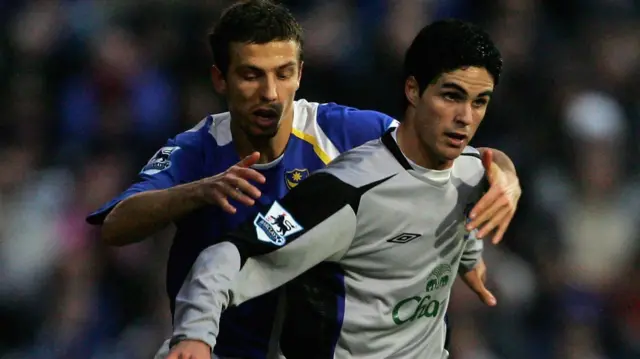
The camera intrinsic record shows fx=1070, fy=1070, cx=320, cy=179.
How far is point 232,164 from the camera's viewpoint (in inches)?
134

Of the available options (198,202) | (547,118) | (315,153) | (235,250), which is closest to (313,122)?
(315,153)

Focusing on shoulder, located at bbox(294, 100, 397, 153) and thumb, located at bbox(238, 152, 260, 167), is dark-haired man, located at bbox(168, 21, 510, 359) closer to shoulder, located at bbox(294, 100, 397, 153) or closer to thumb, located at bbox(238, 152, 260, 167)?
thumb, located at bbox(238, 152, 260, 167)

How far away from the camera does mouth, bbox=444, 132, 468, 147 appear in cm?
284

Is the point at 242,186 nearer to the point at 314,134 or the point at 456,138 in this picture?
the point at 456,138

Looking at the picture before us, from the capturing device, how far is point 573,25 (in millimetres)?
6141

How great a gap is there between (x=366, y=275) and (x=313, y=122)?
2.56 ft

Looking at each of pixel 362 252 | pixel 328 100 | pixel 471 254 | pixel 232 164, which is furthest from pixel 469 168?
pixel 328 100

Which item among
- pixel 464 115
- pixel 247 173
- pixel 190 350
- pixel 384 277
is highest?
pixel 464 115

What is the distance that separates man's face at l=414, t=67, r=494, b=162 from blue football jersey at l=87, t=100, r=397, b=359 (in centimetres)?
61

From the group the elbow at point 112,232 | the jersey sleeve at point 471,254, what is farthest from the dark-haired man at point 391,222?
the elbow at point 112,232

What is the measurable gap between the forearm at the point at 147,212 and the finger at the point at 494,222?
2.52 ft

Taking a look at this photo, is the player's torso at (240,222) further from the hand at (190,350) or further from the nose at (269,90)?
the hand at (190,350)

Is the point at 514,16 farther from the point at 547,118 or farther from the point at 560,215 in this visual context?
the point at 560,215

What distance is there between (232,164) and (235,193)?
0.67 metres
